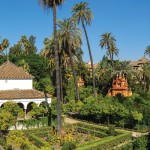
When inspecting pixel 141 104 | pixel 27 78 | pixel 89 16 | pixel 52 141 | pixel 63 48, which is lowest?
pixel 52 141

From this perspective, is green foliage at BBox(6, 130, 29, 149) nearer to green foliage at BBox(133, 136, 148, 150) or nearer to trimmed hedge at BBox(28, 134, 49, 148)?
trimmed hedge at BBox(28, 134, 49, 148)

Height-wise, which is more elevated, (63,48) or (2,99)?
(63,48)

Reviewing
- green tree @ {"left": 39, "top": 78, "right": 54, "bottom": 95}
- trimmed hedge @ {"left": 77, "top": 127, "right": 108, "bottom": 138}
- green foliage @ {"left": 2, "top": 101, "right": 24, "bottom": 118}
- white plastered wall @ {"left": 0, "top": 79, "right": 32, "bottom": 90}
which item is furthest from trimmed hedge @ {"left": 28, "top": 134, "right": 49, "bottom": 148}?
green tree @ {"left": 39, "top": 78, "right": 54, "bottom": 95}

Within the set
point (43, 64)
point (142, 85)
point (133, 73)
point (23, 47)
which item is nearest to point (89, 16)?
point (133, 73)

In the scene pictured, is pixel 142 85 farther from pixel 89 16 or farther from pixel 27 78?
pixel 27 78

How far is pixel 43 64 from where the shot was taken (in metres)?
74.1

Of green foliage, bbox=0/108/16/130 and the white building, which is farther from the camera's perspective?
the white building

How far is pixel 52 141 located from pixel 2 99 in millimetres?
11683

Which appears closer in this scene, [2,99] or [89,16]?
[2,99]

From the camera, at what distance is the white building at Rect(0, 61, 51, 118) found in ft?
129

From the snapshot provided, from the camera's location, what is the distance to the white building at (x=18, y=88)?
39.4 metres

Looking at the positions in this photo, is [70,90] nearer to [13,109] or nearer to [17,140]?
[13,109]

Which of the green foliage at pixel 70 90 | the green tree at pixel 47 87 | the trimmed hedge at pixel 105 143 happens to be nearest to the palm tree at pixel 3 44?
the green tree at pixel 47 87

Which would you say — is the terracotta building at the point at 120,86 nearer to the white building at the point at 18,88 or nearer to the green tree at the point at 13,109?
the white building at the point at 18,88
